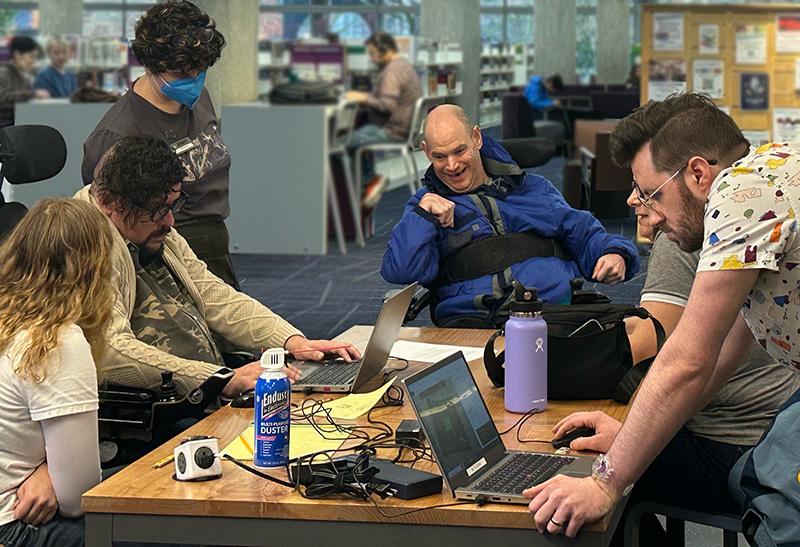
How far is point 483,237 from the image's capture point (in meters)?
3.06

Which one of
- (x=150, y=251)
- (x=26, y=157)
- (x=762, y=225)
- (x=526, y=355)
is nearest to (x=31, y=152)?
(x=26, y=157)

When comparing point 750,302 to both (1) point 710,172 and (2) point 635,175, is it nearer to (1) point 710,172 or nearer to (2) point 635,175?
(1) point 710,172

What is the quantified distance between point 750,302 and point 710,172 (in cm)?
21

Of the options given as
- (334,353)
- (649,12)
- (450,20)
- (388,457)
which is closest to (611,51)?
(649,12)

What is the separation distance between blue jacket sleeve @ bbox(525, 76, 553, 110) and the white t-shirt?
2418 millimetres

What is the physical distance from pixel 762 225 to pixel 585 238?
1.70 metres

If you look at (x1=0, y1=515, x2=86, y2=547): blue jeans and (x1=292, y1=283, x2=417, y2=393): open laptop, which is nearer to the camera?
(x1=0, y1=515, x2=86, y2=547): blue jeans

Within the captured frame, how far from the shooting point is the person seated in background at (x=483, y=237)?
9.77ft

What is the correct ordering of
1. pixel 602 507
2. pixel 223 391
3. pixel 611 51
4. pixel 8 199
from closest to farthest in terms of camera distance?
1. pixel 602 507
2. pixel 223 391
3. pixel 8 199
4. pixel 611 51

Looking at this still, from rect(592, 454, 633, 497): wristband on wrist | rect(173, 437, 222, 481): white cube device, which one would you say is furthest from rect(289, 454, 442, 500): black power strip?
rect(592, 454, 633, 497): wristband on wrist

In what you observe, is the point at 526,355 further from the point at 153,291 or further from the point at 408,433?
the point at 153,291

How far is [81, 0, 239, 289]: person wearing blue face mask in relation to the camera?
2.68 meters

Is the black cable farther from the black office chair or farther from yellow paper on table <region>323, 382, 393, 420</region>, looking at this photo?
the black office chair

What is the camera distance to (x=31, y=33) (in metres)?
1.71
